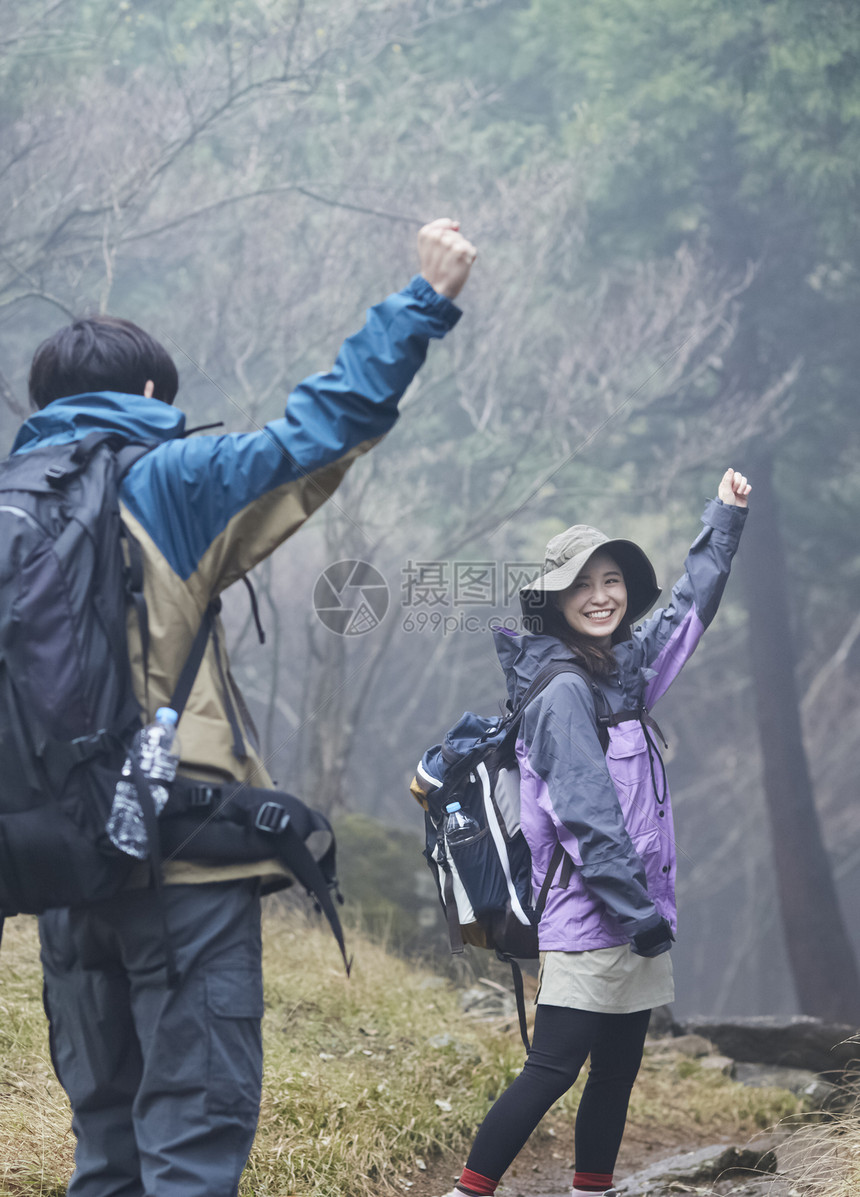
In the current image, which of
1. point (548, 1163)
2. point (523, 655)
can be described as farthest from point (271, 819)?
point (548, 1163)

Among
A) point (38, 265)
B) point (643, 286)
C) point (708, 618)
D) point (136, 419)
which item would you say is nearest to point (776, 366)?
point (643, 286)

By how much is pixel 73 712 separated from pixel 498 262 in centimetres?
960

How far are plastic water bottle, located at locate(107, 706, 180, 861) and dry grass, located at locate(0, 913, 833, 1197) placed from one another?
1731mm

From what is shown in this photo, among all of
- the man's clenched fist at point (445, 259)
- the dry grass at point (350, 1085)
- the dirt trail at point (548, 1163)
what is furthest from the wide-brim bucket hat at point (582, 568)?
the dirt trail at point (548, 1163)

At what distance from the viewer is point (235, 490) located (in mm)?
1652

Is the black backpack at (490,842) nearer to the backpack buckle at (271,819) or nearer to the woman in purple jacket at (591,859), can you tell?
the woman in purple jacket at (591,859)

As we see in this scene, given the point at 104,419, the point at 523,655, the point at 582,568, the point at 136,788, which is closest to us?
the point at 136,788

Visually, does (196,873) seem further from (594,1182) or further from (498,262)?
(498,262)

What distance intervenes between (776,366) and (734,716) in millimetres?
5775

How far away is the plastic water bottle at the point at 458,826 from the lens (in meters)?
2.75

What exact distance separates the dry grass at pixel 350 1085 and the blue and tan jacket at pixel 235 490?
1827mm

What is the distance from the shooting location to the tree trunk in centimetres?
1078

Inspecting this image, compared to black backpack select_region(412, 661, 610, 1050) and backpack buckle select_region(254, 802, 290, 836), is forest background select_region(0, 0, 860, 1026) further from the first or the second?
backpack buckle select_region(254, 802, 290, 836)

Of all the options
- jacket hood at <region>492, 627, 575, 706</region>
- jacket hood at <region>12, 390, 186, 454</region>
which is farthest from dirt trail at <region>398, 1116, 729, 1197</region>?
jacket hood at <region>12, 390, 186, 454</region>
